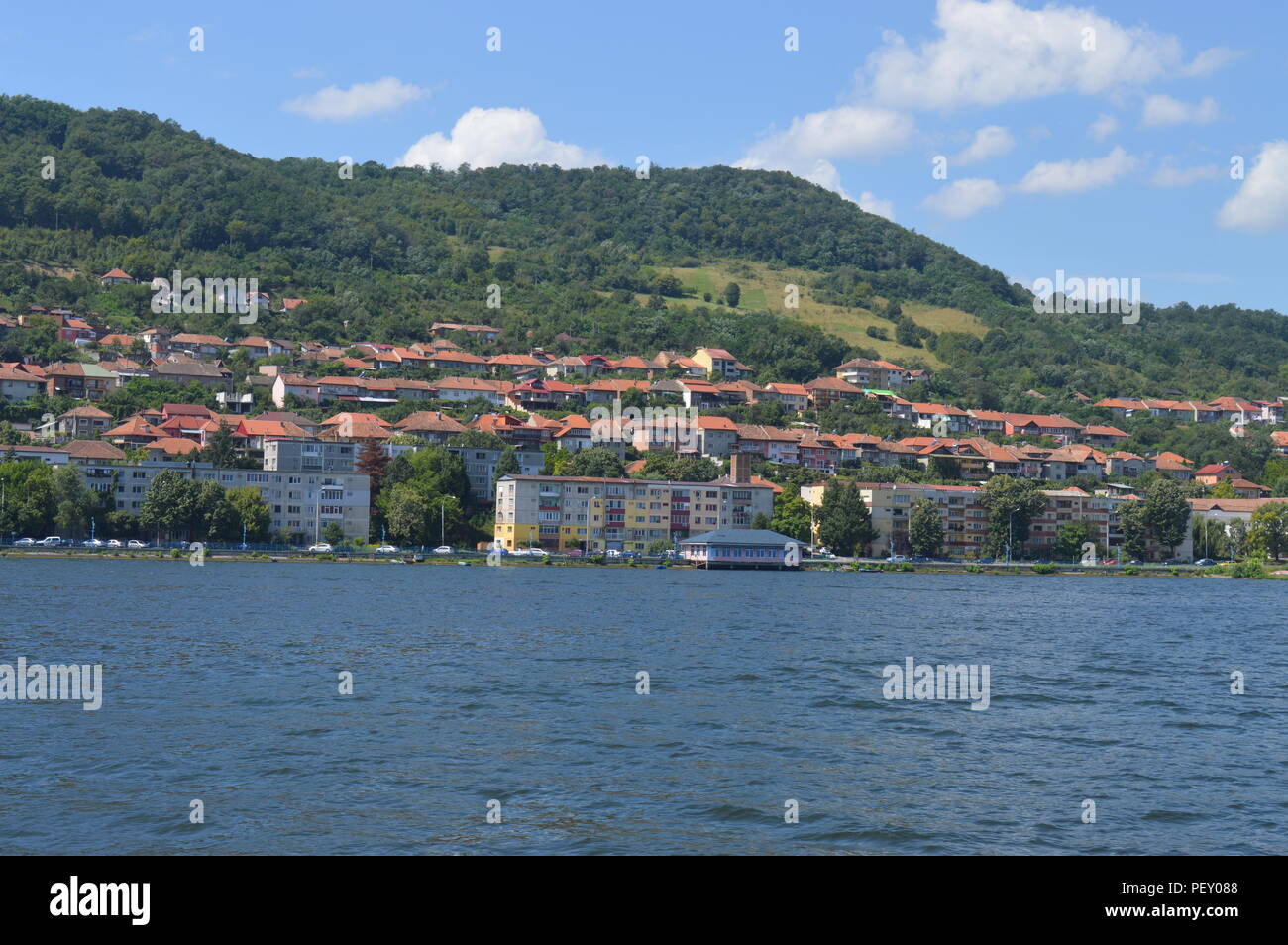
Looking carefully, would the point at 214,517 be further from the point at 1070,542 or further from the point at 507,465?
the point at 1070,542

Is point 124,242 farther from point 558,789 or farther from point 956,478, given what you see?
point 558,789

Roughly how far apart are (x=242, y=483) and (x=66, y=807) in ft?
254

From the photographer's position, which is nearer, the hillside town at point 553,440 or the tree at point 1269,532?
the hillside town at point 553,440

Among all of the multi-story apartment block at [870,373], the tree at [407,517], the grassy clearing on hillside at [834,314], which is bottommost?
the tree at [407,517]

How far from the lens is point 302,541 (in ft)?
295

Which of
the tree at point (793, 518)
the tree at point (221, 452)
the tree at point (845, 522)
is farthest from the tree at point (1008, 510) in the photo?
the tree at point (221, 452)

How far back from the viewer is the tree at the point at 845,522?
9819cm

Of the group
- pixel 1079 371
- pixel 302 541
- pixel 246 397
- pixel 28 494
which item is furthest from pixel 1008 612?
pixel 1079 371

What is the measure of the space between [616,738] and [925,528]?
265 ft

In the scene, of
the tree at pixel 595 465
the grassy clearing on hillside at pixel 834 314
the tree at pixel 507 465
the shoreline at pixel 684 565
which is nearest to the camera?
the shoreline at pixel 684 565

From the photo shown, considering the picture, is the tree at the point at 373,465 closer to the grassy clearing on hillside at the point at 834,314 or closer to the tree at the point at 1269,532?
the tree at the point at 1269,532

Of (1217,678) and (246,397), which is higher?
(246,397)

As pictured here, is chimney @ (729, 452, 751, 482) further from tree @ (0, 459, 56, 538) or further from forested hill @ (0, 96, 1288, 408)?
tree @ (0, 459, 56, 538)

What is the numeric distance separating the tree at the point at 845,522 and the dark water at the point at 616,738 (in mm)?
51367
